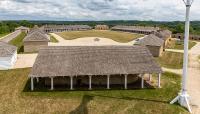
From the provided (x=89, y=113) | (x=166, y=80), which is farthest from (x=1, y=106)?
(x=166, y=80)

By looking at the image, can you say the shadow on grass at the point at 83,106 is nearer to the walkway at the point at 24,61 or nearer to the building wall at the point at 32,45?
the walkway at the point at 24,61

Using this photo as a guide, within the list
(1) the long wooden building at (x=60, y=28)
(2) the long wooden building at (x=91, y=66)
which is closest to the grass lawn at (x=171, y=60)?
(2) the long wooden building at (x=91, y=66)

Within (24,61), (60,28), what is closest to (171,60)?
(24,61)

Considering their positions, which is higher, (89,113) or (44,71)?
(44,71)

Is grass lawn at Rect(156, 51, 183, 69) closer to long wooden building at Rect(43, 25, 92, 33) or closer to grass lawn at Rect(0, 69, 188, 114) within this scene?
grass lawn at Rect(0, 69, 188, 114)

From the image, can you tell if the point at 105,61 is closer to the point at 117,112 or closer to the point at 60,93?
the point at 60,93

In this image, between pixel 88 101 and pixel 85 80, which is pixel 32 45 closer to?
pixel 85 80
